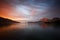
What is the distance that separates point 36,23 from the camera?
180 cm

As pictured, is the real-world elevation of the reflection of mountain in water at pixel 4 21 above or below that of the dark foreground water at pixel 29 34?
above

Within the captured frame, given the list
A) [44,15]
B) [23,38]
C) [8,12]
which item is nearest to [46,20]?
[44,15]

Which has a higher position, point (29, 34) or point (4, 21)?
point (4, 21)

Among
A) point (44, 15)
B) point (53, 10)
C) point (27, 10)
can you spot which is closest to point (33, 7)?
point (27, 10)

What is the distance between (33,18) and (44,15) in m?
0.19

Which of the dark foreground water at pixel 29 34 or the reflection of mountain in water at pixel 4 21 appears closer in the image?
the dark foreground water at pixel 29 34

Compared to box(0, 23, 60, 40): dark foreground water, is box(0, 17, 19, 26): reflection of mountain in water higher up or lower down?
higher up

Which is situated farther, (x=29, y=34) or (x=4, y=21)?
(x=4, y=21)

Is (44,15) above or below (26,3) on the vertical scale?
below

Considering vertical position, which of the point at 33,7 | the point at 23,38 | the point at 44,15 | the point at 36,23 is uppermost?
the point at 33,7

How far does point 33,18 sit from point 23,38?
754 mm

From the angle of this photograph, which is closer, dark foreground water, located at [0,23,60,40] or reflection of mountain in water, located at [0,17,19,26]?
dark foreground water, located at [0,23,60,40]

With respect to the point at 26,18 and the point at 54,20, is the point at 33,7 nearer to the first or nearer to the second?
the point at 26,18

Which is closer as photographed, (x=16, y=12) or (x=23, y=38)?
(x=23, y=38)
